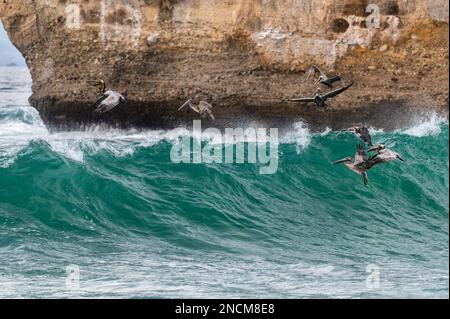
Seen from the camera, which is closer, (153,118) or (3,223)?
(3,223)

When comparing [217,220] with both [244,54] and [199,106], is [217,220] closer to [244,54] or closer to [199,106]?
[199,106]

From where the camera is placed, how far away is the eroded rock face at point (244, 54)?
66.4ft

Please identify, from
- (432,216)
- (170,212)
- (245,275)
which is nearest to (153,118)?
(170,212)

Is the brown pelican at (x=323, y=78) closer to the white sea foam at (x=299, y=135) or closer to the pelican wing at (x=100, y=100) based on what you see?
the white sea foam at (x=299, y=135)

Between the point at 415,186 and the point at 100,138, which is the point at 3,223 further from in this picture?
the point at 415,186

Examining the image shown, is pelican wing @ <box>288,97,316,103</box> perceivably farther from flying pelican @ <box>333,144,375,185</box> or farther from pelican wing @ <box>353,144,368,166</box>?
pelican wing @ <box>353,144,368,166</box>

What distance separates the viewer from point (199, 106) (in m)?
20.2

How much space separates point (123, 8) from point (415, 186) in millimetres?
6650

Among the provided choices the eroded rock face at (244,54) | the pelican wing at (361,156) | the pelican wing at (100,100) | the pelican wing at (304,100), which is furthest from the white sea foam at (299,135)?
the pelican wing at (100,100)

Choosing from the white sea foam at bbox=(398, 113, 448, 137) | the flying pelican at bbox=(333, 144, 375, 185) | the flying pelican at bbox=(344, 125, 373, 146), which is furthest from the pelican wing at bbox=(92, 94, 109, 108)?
the white sea foam at bbox=(398, 113, 448, 137)

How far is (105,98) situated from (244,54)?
2817 mm

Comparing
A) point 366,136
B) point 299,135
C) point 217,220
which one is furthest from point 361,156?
point 299,135

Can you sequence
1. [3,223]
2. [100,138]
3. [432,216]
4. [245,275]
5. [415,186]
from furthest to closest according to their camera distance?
[100,138], [415,186], [432,216], [3,223], [245,275]

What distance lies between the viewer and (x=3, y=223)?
621 inches
